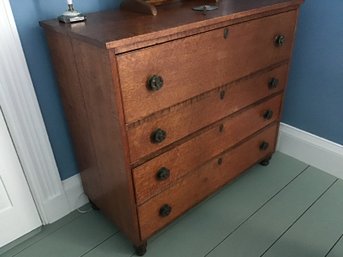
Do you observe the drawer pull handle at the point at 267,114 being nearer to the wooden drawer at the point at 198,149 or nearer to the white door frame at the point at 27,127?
the wooden drawer at the point at 198,149

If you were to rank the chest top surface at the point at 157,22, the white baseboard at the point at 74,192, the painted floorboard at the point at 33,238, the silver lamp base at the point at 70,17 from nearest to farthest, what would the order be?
the chest top surface at the point at 157,22, the silver lamp base at the point at 70,17, the painted floorboard at the point at 33,238, the white baseboard at the point at 74,192

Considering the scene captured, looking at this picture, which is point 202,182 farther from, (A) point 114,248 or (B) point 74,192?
(B) point 74,192

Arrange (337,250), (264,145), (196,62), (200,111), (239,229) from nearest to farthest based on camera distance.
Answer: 1. (196,62)
2. (200,111)
3. (337,250)
4. (239,229)
5. (264,145)

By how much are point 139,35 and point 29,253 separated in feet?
3.43

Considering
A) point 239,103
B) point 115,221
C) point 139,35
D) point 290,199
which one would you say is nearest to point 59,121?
point 115,221

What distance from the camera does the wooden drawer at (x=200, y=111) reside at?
106 cm

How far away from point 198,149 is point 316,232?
652 millimetres

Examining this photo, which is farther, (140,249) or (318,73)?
(318,73)

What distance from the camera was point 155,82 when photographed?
967mm

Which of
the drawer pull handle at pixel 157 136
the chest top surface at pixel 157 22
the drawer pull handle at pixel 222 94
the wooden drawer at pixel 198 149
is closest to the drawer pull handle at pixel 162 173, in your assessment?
the wooden drawer at pixel 198 149

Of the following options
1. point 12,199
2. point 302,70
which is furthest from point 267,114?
point 12,199

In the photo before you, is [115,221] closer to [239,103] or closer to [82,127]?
[82,127]

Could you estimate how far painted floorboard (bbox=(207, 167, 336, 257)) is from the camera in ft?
4.39

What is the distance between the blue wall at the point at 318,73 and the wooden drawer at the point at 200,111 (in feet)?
0.63
